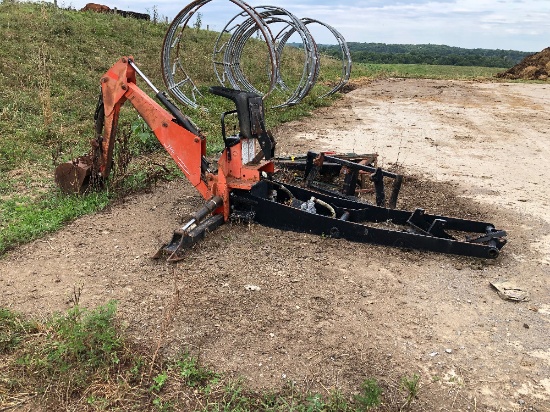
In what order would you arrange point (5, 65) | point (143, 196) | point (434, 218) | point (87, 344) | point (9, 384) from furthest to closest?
point (5, 65) < point (143, 196) < point (434, 218) < point (87, 344) < point (9, 384)

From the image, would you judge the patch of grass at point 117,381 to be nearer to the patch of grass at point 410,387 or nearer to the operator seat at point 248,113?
the patch of grass at point 410,387

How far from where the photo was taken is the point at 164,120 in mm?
4883

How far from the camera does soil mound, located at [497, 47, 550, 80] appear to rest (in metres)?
25.8

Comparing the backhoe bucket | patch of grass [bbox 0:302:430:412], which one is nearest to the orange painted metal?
the backhoe bucket

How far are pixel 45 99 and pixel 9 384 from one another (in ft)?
22.8

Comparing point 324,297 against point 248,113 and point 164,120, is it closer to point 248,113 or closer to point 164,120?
point 248,113

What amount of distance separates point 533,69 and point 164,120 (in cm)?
2680

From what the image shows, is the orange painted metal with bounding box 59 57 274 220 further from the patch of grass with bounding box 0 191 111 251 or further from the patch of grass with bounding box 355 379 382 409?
the patch of grass with bounding box 355 379 382 409

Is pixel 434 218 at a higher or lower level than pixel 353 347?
higher

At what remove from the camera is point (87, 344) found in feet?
10.3

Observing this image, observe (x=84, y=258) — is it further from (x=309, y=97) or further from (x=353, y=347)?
(x=309, y=97)

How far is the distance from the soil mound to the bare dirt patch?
22461mm

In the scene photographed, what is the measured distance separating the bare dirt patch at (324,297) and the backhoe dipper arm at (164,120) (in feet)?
2.15

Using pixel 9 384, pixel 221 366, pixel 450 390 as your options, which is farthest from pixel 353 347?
pixel 9 384
